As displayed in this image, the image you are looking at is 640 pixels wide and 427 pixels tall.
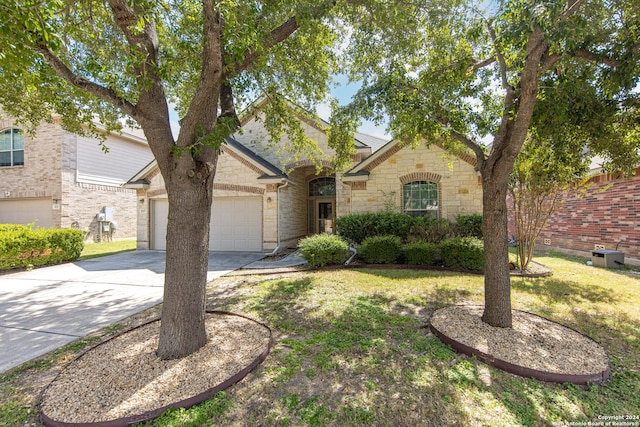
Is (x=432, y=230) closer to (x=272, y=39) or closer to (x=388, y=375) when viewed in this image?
(x=388, y=375)

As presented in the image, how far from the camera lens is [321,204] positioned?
15969 millimetres

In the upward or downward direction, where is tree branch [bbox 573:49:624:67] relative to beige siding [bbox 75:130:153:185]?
downward

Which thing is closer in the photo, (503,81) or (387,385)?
(387,385)

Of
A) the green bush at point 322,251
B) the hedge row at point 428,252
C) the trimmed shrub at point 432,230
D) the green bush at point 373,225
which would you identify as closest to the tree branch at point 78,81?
the green bush at point 322,251

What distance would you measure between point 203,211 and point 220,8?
244 cm

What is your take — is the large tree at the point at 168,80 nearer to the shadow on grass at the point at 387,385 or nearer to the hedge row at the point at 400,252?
the shadow on grass at the point at 387,385

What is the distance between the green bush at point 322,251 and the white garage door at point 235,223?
480 cm

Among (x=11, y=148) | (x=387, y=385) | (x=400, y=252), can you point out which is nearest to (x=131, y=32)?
(x=387, y=385)

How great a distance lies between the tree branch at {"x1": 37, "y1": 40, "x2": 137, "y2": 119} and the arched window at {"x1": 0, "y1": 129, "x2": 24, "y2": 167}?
19068 millimetres

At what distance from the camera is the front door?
1571 centimetres

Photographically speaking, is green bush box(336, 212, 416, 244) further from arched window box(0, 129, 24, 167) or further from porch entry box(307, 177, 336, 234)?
arched window box(0, 129, 24, 167)

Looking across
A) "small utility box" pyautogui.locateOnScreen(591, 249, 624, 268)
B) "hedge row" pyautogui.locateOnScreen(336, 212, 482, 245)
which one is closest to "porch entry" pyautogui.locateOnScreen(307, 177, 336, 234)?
"hedge row" pyautogui.locateOnScreen(336, 212, 482, 245)

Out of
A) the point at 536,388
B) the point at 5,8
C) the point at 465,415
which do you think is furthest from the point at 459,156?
the point at 5,8

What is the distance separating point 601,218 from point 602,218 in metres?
0.04
